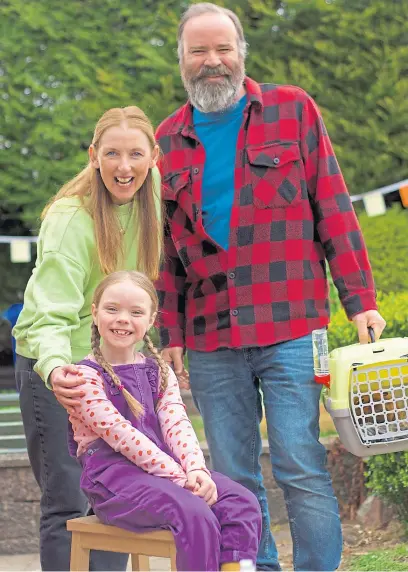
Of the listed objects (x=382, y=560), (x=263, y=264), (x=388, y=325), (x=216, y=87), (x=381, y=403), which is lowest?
(x=382, y=560)

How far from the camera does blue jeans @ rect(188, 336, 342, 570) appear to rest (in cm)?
378

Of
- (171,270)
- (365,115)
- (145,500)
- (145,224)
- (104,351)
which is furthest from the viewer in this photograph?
(365,115)

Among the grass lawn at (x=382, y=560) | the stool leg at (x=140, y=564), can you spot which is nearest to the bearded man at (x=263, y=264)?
the stool leg at (x=140, y=564)

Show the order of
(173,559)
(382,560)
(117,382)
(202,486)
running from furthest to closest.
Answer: (382,560), (117,382), (202,486), (173,559)

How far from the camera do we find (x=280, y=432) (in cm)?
380

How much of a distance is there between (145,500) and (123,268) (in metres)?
0.84

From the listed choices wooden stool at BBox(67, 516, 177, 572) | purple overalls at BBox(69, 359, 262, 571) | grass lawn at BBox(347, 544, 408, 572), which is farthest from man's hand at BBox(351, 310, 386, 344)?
grass lawn at BBox(347, 544, 408, 572)

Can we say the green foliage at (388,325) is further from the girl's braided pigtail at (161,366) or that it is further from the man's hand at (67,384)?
the man's hand at (67,384)

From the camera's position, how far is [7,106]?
310 inches

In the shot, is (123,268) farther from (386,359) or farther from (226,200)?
(386,359)

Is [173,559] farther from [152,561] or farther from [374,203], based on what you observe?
[374,203]

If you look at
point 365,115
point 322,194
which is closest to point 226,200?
point 322,194

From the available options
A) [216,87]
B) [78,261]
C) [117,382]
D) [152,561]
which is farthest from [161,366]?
[152,561]

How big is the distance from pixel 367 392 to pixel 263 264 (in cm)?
58
